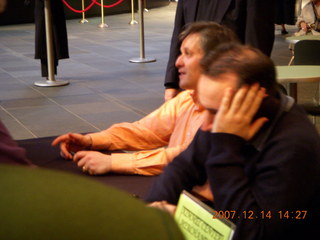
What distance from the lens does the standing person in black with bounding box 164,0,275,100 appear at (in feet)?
13.4

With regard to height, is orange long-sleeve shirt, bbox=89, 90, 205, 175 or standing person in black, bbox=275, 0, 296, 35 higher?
orange long-sleeve shirt, bbox=89, 90, 205, 175

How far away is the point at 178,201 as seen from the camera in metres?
2.29

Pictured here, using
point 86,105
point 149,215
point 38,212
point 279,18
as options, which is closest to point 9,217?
point 38,212

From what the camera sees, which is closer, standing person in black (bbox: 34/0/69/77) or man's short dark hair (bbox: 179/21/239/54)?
man's short dark hair (bbox: 179/21/239/54)

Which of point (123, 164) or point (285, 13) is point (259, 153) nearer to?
point (123, 164)

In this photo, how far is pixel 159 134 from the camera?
3314 mm

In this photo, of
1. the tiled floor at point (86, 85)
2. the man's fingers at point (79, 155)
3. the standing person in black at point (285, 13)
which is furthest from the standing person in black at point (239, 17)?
the standing person in black at point (285, 13)

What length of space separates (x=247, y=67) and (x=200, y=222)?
51 cm

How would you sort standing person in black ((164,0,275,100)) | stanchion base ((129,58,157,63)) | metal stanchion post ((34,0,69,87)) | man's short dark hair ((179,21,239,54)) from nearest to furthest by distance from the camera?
1. man's short dark hair ((179,21,239,54))
2. standing person in black ((164,0,275,100))
3. metal stanchion post ((34,0,69,87))
4. stanchion base ((129,58,157,63))

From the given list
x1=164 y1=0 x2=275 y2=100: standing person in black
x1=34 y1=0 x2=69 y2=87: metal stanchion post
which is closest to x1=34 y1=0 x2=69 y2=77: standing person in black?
x1=34 y1=0 x2=69 y2=87: metal stanchion post

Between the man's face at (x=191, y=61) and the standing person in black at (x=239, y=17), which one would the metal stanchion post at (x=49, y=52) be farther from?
the man's face at (x=191, y=61)

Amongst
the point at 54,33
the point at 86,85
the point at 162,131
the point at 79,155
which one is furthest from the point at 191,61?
the point at 54,33

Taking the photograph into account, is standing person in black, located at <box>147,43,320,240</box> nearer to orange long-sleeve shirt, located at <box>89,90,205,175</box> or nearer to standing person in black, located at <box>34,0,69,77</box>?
orange long-sleeve shirt, located at <box>89,90,205,175</box>

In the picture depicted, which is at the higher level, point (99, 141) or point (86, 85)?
point (99, 141)
